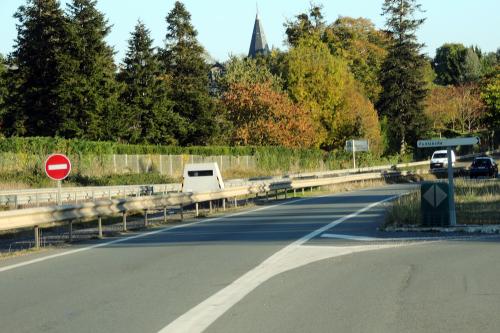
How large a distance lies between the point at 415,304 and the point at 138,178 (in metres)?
41.1

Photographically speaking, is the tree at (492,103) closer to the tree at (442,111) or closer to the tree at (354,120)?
the tree at (442,111)

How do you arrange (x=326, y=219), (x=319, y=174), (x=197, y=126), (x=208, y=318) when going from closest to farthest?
(x=208, y=318) < (x=326, y=219) < (x=319, y=174) < (x=197, y=126)

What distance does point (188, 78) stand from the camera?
7206 cm

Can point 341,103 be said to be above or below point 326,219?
above

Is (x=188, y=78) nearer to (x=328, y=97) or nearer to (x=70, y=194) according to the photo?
(x=328, y=97)

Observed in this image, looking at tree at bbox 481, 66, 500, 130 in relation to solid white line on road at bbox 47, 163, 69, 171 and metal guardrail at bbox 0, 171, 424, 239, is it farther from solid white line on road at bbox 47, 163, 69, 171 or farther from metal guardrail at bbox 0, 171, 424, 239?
solid white line on road at bbox 47, 163, 69, 171

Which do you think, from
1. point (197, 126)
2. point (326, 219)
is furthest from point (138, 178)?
point (326, 219)

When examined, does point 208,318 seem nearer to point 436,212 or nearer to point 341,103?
point 436,212

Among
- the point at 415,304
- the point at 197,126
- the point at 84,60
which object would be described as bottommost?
the point at 415,304

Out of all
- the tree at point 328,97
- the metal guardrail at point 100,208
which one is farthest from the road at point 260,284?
the tree at point 328,97

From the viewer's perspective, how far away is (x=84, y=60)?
2307 inches

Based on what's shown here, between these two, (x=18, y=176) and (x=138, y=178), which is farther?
(x=138, y=178)

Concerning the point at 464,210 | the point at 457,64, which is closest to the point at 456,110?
the point at 457,64

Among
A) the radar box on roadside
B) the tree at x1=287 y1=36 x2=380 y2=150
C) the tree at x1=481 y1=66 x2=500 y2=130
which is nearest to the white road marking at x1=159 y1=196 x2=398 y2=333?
the radar box on roadside
